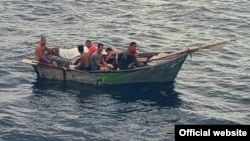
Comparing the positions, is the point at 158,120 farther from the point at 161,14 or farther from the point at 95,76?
the point at 161,14

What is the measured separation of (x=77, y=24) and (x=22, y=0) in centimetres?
810

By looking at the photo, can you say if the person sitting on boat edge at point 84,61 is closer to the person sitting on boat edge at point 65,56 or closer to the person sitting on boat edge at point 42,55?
the person sitting on boat edge at point 65,56

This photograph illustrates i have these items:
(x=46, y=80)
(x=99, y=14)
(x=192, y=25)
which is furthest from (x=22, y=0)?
(x=46, y=80)

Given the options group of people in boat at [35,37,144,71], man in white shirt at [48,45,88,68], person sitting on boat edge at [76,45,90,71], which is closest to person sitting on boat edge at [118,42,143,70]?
group of people in boat at [35,37,144,71]

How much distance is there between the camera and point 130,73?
86.8 ft

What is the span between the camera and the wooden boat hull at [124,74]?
26344mm

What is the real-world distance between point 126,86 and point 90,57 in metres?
2.38

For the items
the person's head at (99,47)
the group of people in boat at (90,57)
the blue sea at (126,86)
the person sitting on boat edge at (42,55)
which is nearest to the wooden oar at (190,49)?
the group of people in boat at (90,57)

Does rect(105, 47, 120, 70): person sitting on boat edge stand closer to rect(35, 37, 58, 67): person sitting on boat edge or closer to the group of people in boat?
the group of people in boat

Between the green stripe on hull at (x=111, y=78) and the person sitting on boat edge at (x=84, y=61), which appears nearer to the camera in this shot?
the green stripe on hull at (x=111, y=78)

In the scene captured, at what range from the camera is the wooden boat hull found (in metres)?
26.3

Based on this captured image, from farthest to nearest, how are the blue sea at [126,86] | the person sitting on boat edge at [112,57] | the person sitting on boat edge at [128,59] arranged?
the person sitting on boat edge at [112,57] → the person sitting on boat edge at [128,59] → the blue sea at [126,86]

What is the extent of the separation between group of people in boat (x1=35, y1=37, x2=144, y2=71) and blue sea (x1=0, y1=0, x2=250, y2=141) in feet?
3.54

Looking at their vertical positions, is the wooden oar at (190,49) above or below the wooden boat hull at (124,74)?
above
